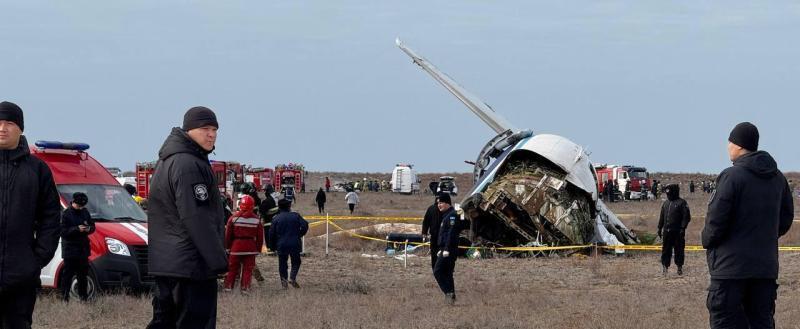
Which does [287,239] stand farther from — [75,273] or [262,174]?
[262,174]

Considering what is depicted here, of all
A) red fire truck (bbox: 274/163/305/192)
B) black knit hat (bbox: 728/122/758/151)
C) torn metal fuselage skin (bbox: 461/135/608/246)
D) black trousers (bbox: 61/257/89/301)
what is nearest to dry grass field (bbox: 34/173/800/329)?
black trousers (bbox: 61/257/89/301)

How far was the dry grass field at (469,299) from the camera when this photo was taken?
503 inches

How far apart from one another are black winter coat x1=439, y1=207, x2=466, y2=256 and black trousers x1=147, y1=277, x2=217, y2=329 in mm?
7623

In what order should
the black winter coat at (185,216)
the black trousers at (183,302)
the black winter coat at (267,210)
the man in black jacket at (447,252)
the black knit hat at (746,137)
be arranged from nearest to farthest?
the black winter coat at (185,216), the black trousers at (183,302), the black knit hat at (746,137), the man in black jacket at (447,252), the black winter coat at (267,210)

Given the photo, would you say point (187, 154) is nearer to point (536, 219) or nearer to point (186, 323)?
point (186, 323)

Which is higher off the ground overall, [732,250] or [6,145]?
[6,145]

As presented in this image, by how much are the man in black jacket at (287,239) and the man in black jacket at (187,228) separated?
9.65 m

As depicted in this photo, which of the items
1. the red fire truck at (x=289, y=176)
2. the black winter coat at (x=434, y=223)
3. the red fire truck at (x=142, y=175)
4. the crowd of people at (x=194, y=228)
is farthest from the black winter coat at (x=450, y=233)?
the red fire truck at (x=289, y=176)

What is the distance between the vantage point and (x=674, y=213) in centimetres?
1998

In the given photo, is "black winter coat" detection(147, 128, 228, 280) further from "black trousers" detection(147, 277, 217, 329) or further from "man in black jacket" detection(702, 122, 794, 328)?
"man in black jacket" detection(702, 122, 794, 328)

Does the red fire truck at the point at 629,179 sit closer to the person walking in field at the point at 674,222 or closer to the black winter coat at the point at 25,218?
the person walking in field at the point at 674,222

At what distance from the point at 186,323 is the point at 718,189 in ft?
12.4

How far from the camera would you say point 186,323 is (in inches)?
299

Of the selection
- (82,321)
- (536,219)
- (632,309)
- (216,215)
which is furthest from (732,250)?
(536,219)
